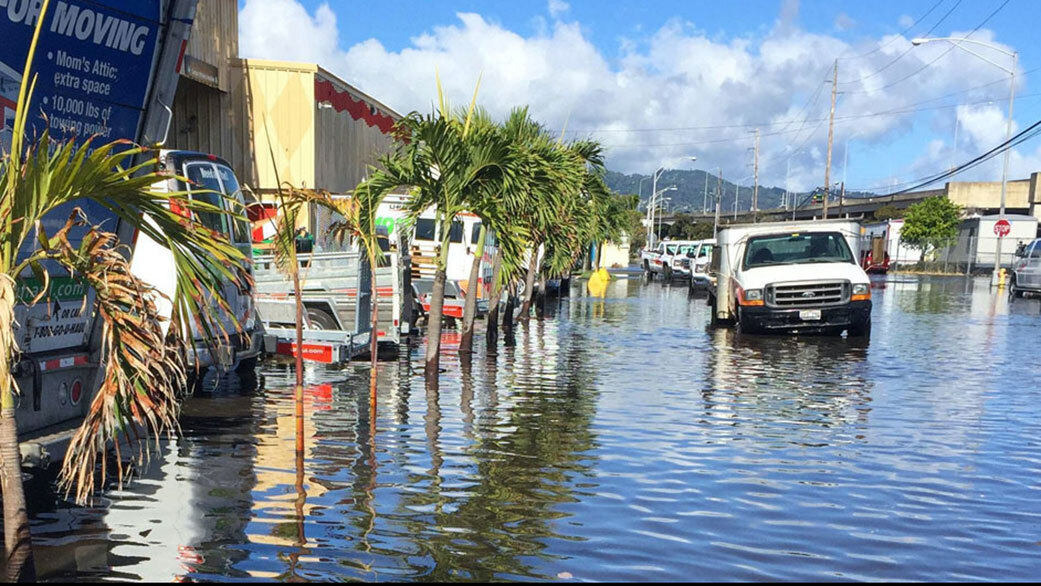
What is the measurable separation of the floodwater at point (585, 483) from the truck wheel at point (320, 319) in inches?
26.7

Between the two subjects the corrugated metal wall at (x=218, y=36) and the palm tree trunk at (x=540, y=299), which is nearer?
the corrugated metal wall at (x=218, y=36)

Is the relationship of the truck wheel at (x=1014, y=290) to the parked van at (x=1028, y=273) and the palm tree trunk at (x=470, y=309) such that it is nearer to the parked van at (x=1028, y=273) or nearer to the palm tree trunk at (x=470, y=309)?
the parked van at (x=1028, y=273)

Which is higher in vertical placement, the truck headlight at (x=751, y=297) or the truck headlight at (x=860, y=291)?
the truck headlight at (x=860, y=291)

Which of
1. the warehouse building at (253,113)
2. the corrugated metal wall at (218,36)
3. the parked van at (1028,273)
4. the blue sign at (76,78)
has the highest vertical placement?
the corrugated metal wall at (218,36)

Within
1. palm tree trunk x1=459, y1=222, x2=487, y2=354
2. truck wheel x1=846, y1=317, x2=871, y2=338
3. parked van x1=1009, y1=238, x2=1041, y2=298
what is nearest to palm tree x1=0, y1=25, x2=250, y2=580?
palm tree trunk x1=459, y1=222, x2=487, y2=354

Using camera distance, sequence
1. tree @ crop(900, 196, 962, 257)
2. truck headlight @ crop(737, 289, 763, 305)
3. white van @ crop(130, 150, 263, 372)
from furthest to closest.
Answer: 1. tree @ crop(900, 196, 962, 257)
2. truck headlight @ crop(737, 289, 763, 305)
3. white van @ crop(130, 150, 263, 372)

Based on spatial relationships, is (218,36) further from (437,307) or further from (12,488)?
(12,488)

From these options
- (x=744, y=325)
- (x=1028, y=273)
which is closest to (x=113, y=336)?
(x=744, y=325)

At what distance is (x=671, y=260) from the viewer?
53.2 meters

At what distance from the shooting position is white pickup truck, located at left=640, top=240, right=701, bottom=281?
5131cm

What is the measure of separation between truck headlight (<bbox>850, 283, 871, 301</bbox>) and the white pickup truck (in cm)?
3001

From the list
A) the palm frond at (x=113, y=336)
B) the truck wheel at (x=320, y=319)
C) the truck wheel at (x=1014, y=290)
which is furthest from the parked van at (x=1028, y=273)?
the palm frond at (x=113, y=336)

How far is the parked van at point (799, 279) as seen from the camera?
62.6ft

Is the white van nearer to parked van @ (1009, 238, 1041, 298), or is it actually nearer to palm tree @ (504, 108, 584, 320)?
palm tree @ (504, 108, 584, 320)
